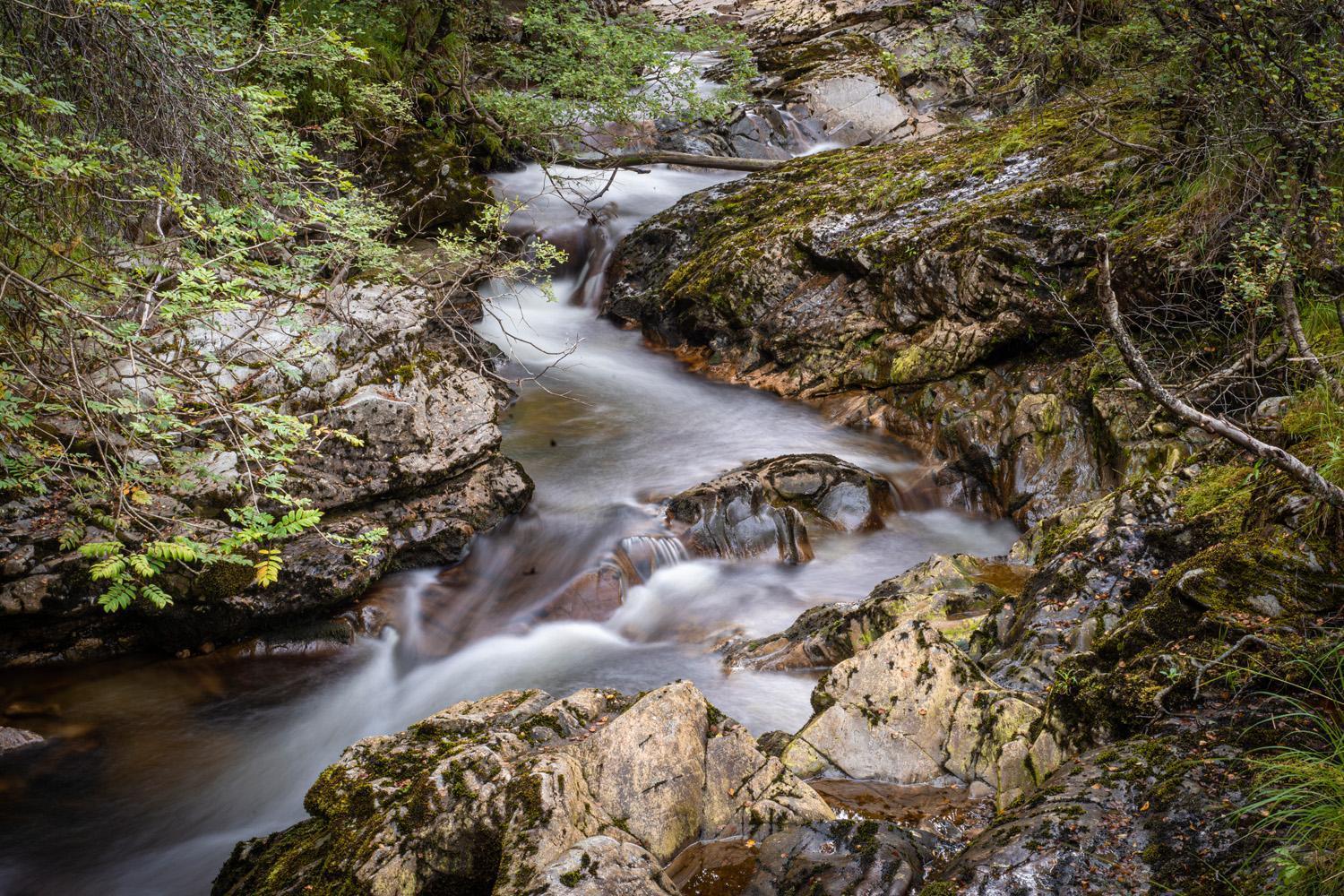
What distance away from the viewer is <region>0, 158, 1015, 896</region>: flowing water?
4.57m

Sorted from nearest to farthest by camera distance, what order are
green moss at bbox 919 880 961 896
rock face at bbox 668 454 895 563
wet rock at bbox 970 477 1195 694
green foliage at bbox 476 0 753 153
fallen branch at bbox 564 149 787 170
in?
green moss at bbox 919 880 961 896 → wet rock at bbox 970 477 1195 694 → rock face at bbox 668 454 895 563 → green foliage at bbox 476 0 753 153 → fallen branch at bbox 564 149 787 170

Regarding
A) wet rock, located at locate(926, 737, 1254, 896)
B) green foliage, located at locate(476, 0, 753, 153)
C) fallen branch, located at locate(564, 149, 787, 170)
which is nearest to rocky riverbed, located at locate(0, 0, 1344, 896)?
wet rock, located at locate(926, 737, 1254, 896)

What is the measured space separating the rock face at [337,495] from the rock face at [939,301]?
14.1 ft

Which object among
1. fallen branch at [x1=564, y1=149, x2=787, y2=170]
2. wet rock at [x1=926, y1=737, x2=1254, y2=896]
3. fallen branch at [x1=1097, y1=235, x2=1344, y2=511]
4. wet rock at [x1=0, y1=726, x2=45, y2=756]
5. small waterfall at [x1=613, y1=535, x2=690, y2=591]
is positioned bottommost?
wet rock at [x1=0, y1=726, x2=45, y2=756]

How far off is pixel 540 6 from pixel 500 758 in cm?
1227

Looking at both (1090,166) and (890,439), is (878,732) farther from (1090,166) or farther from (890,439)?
(1090,166)

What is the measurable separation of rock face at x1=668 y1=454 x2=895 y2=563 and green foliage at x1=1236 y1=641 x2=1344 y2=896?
4.83 m

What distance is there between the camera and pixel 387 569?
6.66 meters

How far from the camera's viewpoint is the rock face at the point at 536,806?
2602mm

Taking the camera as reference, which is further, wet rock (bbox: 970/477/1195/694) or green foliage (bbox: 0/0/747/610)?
wet rock (bbox: 970/477/1195/694)

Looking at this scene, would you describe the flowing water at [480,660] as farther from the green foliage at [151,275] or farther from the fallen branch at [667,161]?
the fallen branch at [667,161]

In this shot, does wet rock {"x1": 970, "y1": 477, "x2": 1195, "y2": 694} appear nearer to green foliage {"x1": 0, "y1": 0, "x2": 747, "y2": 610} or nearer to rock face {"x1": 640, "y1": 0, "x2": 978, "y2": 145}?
green foliage {"x1": 0, "y1": 0, "x2": 747, "y2": 610}

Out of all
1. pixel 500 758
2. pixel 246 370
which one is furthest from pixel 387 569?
pixel 500 758

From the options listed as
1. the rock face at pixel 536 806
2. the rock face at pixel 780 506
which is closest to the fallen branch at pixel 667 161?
the rock face at pixel 780 506
